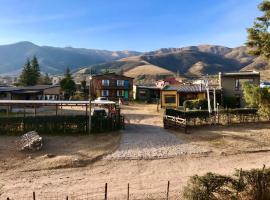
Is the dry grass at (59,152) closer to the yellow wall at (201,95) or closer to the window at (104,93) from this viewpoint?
the yellow wall at (201,95)

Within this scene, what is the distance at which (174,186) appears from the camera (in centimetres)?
1507

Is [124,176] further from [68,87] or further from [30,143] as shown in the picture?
[68,87]

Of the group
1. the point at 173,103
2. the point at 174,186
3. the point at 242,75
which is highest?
the point at 242,75

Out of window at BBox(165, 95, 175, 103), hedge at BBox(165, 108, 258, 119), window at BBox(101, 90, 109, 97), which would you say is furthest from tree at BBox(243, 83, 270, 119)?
window at BBox(101, 90, 109, 97)

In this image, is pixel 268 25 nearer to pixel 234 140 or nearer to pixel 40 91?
pixel 234 140

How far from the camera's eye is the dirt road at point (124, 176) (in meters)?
14.0

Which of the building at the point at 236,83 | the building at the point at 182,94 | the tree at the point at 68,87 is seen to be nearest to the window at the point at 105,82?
the tree at the point at 68,87

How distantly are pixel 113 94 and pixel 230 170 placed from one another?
51.2 metres

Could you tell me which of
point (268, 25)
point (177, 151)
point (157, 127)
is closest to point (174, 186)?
point (177, 151)

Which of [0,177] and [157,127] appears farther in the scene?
[157,127]

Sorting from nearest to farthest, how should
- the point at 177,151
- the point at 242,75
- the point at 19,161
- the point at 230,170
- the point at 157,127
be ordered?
1. the point at 230,170
2. the point at 19,161
3. the point at 177,151
4. the point at 157,127
5. the point at 242,75

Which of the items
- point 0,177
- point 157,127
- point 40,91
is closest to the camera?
point 0,177

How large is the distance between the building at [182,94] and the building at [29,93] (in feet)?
77.5

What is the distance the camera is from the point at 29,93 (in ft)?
182
